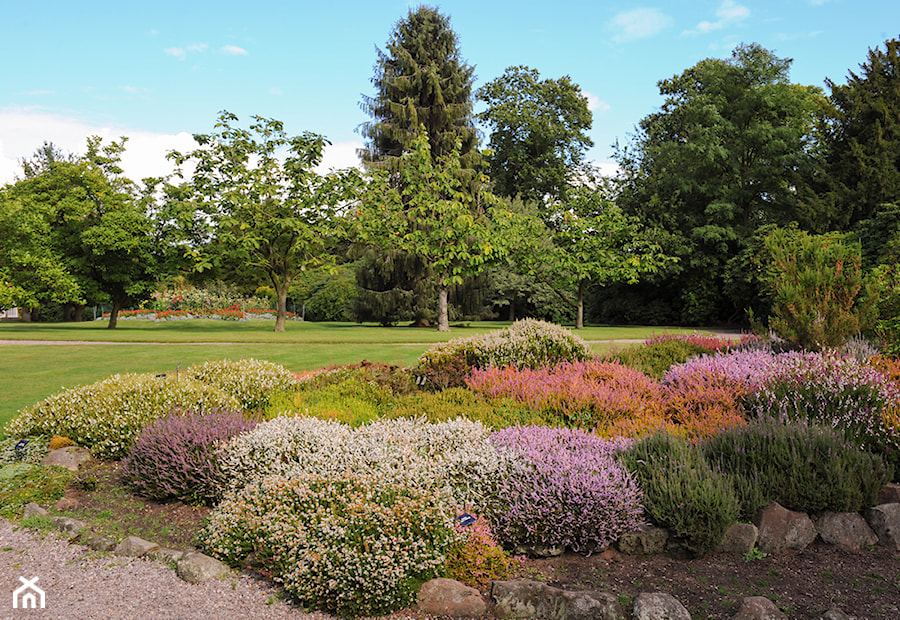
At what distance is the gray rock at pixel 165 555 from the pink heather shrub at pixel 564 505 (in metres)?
2.06

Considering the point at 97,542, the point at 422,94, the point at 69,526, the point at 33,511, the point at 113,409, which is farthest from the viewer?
the point at 422,94

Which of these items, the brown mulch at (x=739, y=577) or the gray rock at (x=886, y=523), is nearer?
the brown mulch at (x=739, y=577)

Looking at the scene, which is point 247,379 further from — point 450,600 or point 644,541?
point 644,541

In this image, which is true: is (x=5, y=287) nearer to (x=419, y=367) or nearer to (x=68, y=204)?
(x=68, y=204)

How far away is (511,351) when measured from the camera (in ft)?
28.6

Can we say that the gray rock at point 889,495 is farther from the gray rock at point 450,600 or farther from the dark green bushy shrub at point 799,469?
the gray rock at point 450,600

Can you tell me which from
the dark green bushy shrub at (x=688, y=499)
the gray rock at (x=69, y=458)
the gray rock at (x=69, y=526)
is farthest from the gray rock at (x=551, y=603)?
the gray rock at (x=69, y=458)

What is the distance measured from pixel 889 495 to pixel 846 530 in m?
0.66

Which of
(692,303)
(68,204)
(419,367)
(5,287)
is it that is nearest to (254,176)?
(68,204)

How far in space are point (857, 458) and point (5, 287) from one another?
1149 inches

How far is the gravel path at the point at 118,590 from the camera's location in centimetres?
323

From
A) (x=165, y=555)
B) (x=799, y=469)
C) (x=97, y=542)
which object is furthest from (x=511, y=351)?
(x=97, y=542)

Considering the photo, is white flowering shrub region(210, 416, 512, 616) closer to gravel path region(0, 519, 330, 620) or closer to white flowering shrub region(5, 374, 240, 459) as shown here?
gravel path region(0, 519, 330, 620)

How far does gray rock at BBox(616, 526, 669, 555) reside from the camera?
3816mm
